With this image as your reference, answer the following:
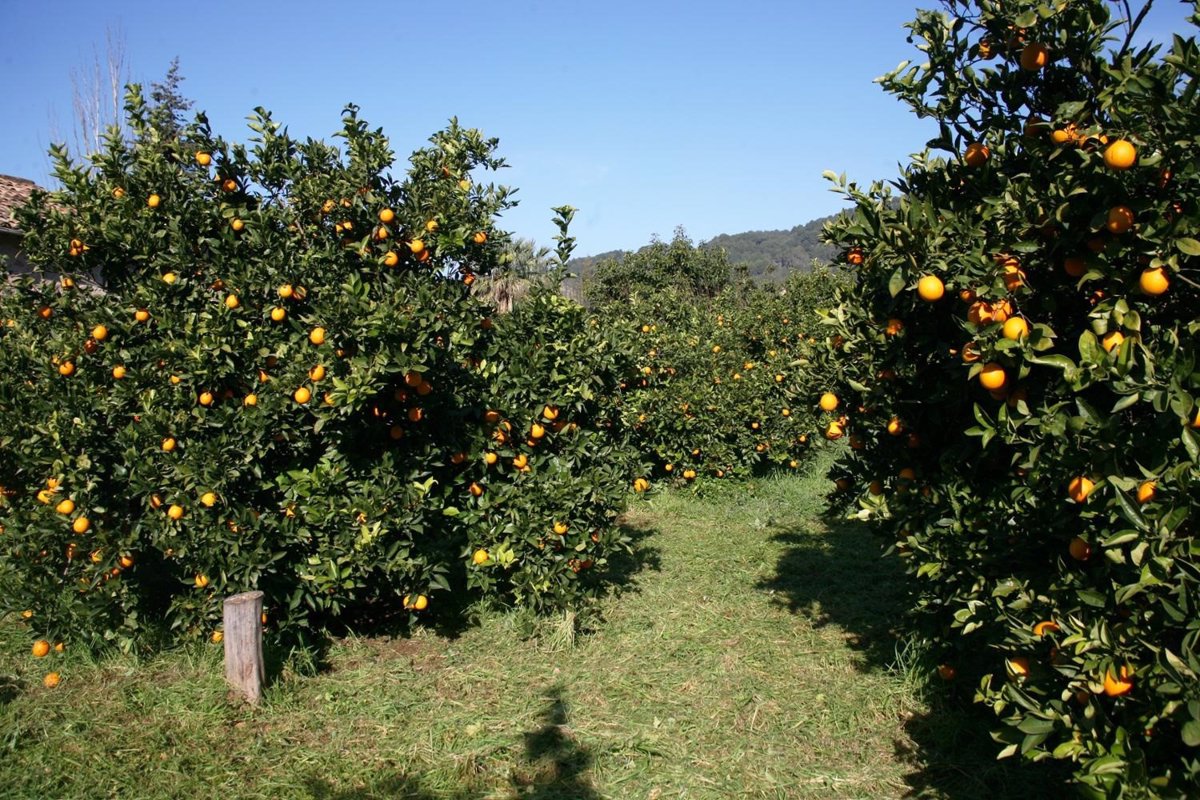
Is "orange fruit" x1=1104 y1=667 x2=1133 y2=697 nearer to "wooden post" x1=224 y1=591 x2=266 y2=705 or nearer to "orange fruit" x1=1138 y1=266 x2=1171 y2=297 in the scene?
"orange fruit" x1=1138 y1=266 x2=1171 y2=297

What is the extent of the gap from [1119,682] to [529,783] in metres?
2.01

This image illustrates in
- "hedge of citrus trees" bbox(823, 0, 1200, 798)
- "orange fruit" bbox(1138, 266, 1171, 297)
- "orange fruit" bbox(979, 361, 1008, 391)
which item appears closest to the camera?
"hedge of citrus trees" bbox(823, 0, 1200, 798)

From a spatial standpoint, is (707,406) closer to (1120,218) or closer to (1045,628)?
(1045,628)

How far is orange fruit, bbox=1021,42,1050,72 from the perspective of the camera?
2543mm

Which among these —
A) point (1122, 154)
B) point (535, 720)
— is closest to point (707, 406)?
point (535, 720)

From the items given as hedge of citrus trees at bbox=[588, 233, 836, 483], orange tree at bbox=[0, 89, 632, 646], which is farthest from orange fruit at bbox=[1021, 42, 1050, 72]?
hedge of citrus trees at bbox=[588, 233, 836, 483]

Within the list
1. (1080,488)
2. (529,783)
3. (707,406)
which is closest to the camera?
(1080,488)

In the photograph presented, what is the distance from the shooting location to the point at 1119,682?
1.97m

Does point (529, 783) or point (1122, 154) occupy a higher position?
point (1122, 154)

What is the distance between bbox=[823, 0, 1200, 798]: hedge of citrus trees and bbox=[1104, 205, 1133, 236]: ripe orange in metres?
0.03

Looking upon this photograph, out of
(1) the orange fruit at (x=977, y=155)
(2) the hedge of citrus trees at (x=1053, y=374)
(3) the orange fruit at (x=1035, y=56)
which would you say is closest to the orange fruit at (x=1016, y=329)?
(2) the hedge of citrus trees at (x=1053, y=374)

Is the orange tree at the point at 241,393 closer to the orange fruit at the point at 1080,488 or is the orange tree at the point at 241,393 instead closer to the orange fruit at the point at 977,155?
the orange fruit at the point at 977,155

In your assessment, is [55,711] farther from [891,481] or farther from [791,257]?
[791,257]

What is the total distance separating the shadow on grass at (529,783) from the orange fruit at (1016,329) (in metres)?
2.14
